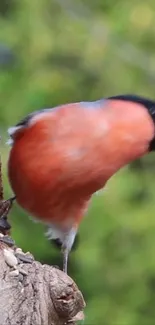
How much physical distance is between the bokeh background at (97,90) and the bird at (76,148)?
1.05 meters

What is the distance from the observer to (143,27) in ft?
11.3

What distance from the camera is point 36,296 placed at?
1.58m

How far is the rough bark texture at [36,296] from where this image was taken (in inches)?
61.2

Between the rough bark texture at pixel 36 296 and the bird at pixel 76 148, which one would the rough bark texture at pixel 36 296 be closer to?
the rough bark texture at pixel 36 296

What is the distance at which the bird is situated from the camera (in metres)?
1.78

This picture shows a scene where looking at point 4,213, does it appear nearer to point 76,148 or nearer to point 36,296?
point 76,148

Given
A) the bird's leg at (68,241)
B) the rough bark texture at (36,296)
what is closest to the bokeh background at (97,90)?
the bird's leg at (68,241)

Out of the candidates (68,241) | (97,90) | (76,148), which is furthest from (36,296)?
(97,90)

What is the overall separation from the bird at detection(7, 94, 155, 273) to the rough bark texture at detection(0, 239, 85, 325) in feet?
0.77

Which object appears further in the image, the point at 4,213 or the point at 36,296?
the point at 4,213

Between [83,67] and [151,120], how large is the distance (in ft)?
5.72

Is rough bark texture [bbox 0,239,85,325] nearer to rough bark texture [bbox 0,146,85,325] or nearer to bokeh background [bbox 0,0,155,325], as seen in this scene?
rough bark texture [bbox 0,146,85,325]

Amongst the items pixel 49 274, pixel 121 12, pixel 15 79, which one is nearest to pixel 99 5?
pixel 121 12

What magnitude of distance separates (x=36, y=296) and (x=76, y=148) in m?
0.32
